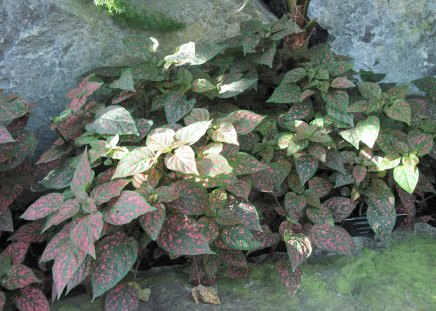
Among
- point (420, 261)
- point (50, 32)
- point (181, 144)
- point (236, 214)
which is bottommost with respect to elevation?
point (420, 261)

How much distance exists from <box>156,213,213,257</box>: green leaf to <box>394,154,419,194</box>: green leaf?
2.64ft

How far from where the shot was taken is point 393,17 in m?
2.31

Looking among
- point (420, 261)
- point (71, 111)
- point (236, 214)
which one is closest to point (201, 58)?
point (71, 111)

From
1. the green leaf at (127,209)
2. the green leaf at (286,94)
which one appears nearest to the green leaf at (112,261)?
the green leaf at (127,209)

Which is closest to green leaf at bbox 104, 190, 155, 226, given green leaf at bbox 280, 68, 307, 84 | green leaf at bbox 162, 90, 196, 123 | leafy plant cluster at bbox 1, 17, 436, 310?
leafy plant cluster at bbox 1, 17, 436, 310

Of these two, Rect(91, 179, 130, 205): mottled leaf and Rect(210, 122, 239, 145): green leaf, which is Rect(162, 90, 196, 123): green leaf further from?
Rect(91, 179, 130, 205): mottled leaf

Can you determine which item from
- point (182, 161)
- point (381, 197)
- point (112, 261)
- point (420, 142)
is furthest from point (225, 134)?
point (420, 142)

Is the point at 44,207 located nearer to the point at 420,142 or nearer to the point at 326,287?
the point at 326,287

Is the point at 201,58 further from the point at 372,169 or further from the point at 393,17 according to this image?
the point at 393,17

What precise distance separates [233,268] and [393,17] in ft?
4.71

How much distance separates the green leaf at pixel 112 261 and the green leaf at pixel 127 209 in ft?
0.37

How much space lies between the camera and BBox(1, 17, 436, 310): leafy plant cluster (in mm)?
1498

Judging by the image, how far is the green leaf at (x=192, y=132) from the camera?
1559 millimetres

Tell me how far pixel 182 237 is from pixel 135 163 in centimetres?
27
